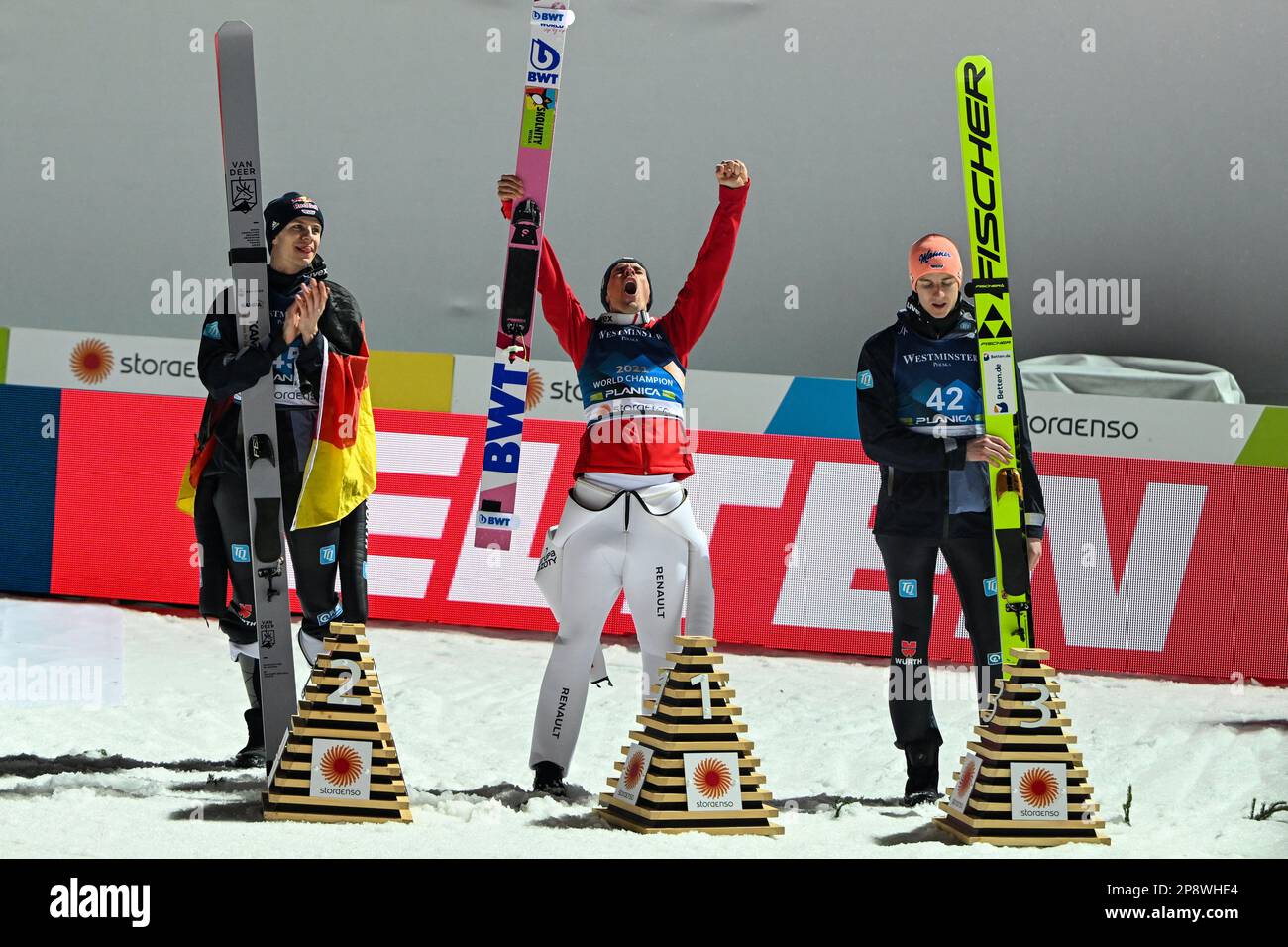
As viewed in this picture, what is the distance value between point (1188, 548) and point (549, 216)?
4.24 m

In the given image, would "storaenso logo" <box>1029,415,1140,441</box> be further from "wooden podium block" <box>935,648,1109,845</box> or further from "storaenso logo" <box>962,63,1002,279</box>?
"wooden podium block" <box>935,648,1109,845</box>

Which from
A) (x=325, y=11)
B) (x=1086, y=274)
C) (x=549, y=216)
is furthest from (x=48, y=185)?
(x=1086, y=274)

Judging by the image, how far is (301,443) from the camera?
4004 millimetres

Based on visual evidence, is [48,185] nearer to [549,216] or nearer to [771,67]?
[549,216]

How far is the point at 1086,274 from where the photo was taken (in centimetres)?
850

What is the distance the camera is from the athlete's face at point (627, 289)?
411 cm

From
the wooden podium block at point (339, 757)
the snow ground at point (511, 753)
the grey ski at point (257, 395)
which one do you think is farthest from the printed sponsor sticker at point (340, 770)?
the grey ski at point (257, 395)

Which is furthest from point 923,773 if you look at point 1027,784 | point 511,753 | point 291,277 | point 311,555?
point 291,277

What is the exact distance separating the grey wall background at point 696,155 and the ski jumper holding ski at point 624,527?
4.49 m

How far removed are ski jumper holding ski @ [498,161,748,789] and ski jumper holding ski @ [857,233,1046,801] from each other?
1.89ft

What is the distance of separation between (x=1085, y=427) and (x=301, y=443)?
4.11m

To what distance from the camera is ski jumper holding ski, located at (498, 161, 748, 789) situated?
12.9ft
